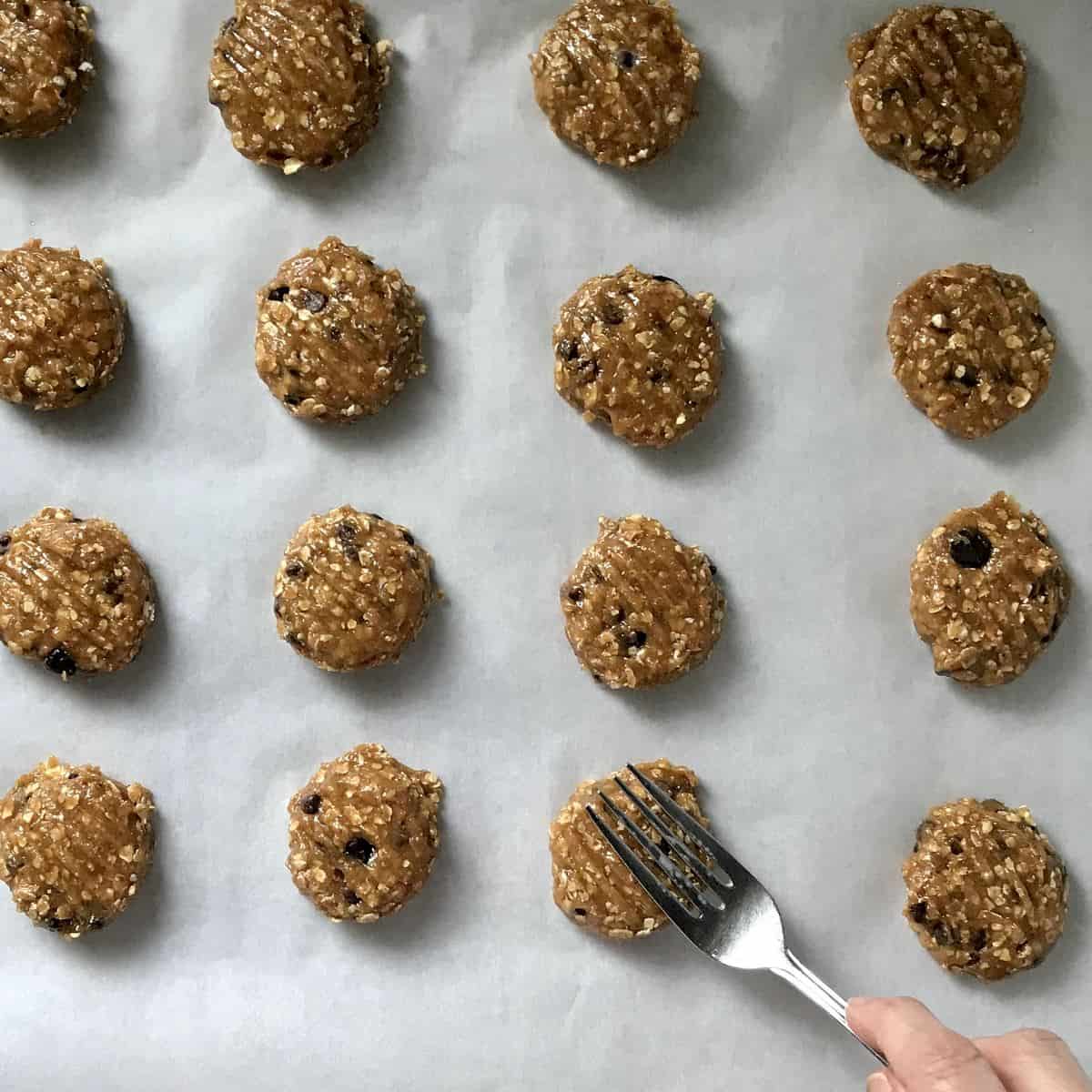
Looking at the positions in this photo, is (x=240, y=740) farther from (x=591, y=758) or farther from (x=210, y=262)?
(x=210, y=262)

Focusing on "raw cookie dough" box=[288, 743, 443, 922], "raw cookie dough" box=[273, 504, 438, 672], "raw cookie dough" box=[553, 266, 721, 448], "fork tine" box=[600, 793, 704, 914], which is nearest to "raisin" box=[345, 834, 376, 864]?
"raw cookie dough" box=[288, 743, 443, 922]

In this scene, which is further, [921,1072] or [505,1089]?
[505,1089]

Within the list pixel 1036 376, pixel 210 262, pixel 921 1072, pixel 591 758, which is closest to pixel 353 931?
pixel 591 758

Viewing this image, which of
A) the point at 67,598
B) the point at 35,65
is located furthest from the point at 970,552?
the point at 35,65

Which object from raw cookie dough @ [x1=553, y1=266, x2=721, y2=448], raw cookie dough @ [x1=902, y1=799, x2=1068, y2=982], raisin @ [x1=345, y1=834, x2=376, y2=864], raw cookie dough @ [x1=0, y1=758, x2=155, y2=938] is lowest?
raw cookie dough @ [x1=0, y1=758, x2=155, y2=938]

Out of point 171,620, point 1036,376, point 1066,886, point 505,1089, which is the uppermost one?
point 1036,376

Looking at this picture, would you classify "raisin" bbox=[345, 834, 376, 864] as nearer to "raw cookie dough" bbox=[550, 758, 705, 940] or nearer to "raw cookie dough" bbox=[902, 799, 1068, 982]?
"raw cookie dough" bbox=[550, 758, 705, 940]

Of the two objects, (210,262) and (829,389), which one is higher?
(829,389)
